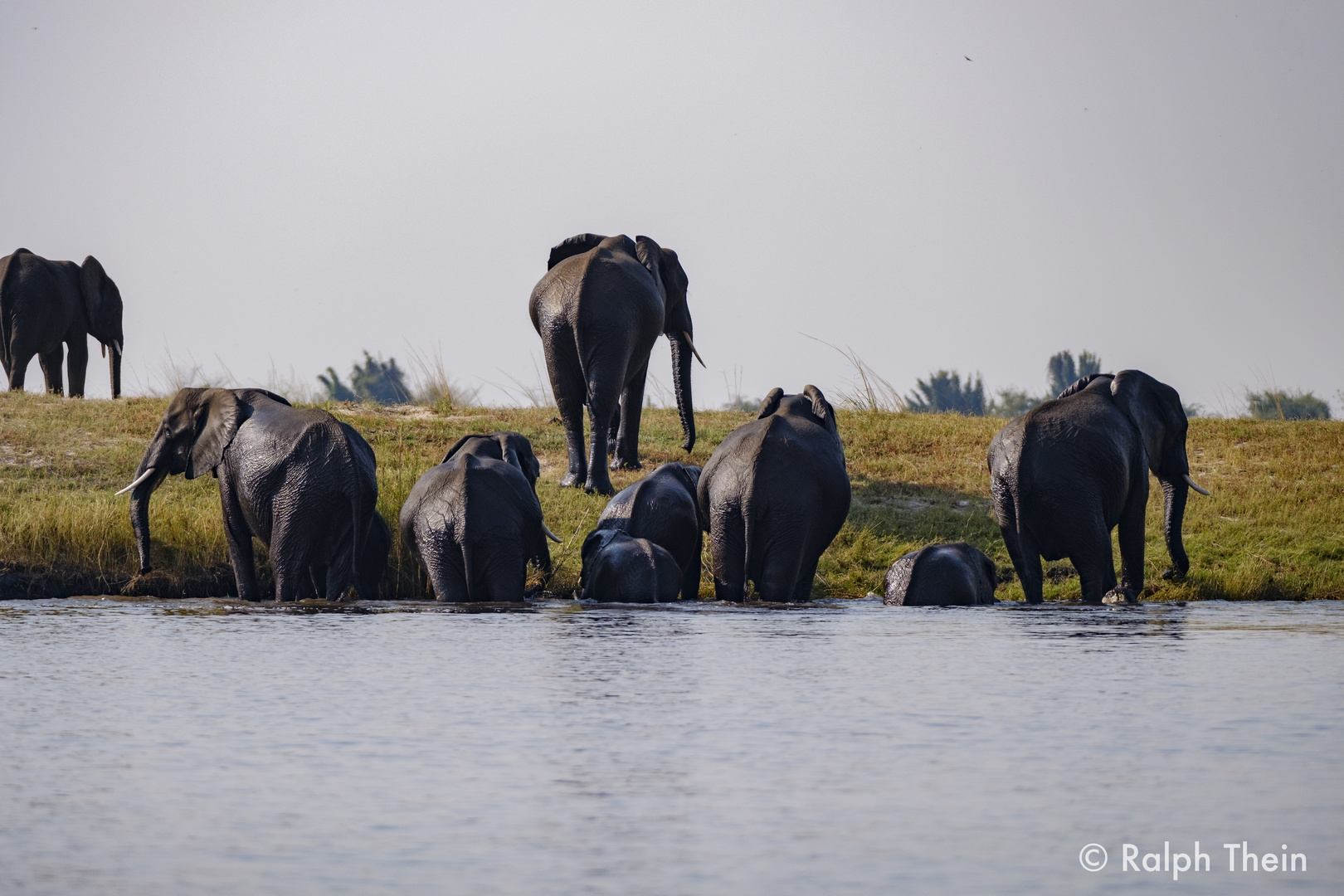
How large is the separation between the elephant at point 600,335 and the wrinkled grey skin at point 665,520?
2.44 meters

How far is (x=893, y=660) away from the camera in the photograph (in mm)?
7285

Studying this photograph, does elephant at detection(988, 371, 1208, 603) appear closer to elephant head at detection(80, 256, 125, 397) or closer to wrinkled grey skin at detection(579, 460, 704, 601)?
wrinkled grey skin at detection(579, 460, 704, 601)

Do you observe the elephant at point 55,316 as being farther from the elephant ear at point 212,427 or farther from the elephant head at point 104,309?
the elephant ear at point 212,427

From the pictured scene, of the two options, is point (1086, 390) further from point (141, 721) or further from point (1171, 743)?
point (141, 721)

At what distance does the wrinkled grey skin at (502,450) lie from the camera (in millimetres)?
11273

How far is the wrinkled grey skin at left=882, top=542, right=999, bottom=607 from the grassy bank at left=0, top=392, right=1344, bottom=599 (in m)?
1.17

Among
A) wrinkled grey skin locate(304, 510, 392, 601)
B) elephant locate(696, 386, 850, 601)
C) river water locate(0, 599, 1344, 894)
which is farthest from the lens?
wrinkled grey skin locate(304, 510, 392, 601)

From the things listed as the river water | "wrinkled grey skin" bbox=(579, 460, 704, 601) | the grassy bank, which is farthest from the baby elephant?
the river water

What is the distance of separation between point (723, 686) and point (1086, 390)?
605 cm

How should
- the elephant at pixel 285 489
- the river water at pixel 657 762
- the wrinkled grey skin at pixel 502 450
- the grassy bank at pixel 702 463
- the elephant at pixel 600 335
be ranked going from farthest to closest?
1. the elephant at pixel 600 335
2. the grassy bank at pixel 702 463
3. the wrinkled grey skin at pixel 502 450
4. the elephant at pixel 285 489
5. the river water at pixel 657 762

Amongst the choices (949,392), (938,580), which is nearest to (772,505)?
(938,580)

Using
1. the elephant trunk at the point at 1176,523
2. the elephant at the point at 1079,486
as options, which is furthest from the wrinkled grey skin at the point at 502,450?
the elephant trunk at the point at 1176,523

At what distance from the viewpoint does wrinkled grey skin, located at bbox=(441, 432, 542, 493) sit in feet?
37.0

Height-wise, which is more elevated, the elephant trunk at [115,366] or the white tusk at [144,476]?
the elephant trunk at [115,366]
